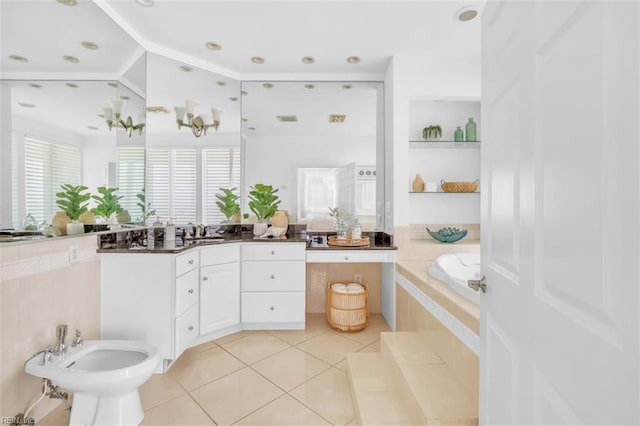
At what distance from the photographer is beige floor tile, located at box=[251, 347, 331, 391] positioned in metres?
2.01

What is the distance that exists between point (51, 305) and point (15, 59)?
4.29ft

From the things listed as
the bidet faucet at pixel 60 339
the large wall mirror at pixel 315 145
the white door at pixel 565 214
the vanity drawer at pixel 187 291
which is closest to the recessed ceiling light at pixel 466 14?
the large wall mirror at pixel 315 145

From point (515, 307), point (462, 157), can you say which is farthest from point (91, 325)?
point (462, 157)

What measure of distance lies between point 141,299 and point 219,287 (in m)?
0.62

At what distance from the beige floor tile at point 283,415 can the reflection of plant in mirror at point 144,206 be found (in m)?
1.77

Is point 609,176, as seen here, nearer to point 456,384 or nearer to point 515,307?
point 515,307

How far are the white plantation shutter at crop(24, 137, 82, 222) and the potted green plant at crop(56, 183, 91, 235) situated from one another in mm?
30

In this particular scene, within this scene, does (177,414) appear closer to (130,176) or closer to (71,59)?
(130,176)

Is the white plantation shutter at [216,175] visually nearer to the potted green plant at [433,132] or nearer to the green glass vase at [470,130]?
the potted green plant at [433,132]

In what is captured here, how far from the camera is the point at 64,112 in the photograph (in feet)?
5.79

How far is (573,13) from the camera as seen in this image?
58cm

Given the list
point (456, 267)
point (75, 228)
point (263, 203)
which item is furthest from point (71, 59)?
point (456, 267)

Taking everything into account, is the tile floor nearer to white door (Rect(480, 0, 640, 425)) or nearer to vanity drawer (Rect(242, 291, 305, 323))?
vanity drawer (Rect(242, 291, 305, 323))

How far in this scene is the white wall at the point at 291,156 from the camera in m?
3.19
